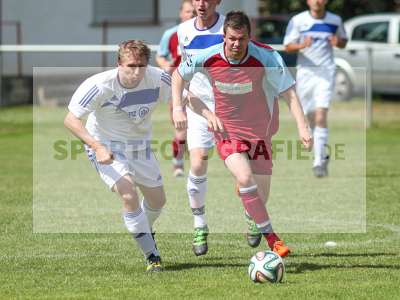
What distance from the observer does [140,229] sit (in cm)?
764

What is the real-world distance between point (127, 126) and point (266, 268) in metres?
1.59

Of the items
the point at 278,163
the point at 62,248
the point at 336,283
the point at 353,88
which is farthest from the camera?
the point at 353,88

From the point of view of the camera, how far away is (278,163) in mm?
15406

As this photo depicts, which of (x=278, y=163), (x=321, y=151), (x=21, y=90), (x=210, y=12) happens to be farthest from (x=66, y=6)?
(x=210, y=12)

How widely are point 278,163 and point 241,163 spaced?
7598 millimetres

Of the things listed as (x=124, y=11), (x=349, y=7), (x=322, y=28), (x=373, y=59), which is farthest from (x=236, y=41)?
(x=349, y=7)

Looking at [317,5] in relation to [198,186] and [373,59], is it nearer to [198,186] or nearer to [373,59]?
[198,186]

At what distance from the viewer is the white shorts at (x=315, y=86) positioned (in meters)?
13.7

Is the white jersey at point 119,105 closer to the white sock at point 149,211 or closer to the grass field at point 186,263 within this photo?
the white sock at point 149,211

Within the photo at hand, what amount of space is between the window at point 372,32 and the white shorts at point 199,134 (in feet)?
54.0

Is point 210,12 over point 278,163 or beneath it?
over

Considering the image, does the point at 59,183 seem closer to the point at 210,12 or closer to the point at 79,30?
the point at 210,12

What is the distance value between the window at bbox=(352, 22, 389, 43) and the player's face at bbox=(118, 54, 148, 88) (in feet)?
59.0

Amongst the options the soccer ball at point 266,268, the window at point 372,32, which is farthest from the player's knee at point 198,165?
the window at point 372,32
